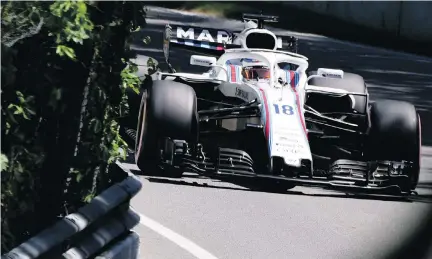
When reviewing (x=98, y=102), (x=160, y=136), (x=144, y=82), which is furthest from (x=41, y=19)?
(x=160, y=136)

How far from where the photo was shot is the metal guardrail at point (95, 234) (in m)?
4.98

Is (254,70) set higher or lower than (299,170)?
higher

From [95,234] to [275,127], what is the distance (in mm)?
4996

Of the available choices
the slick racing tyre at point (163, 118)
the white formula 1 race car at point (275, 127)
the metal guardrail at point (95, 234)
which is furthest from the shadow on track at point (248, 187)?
the metal guardrail at point (95, 234)

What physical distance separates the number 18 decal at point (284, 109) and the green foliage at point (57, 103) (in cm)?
421

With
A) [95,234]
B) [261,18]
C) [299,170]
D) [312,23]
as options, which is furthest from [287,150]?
[312,23]

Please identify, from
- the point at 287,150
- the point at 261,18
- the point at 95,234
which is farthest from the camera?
the point at 261,18

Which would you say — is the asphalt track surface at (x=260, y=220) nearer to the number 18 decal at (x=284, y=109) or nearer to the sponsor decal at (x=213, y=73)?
the number 18 decal at (x=284, y=109)

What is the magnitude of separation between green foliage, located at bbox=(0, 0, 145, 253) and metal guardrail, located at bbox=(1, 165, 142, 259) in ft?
0.48

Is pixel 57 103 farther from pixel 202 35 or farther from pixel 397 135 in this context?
pixel 202 35

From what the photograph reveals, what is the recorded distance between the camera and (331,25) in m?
34.8

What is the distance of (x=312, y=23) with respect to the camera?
35.7 metres

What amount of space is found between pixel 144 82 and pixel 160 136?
346 centimetres

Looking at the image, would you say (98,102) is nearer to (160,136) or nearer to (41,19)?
(41,19)
